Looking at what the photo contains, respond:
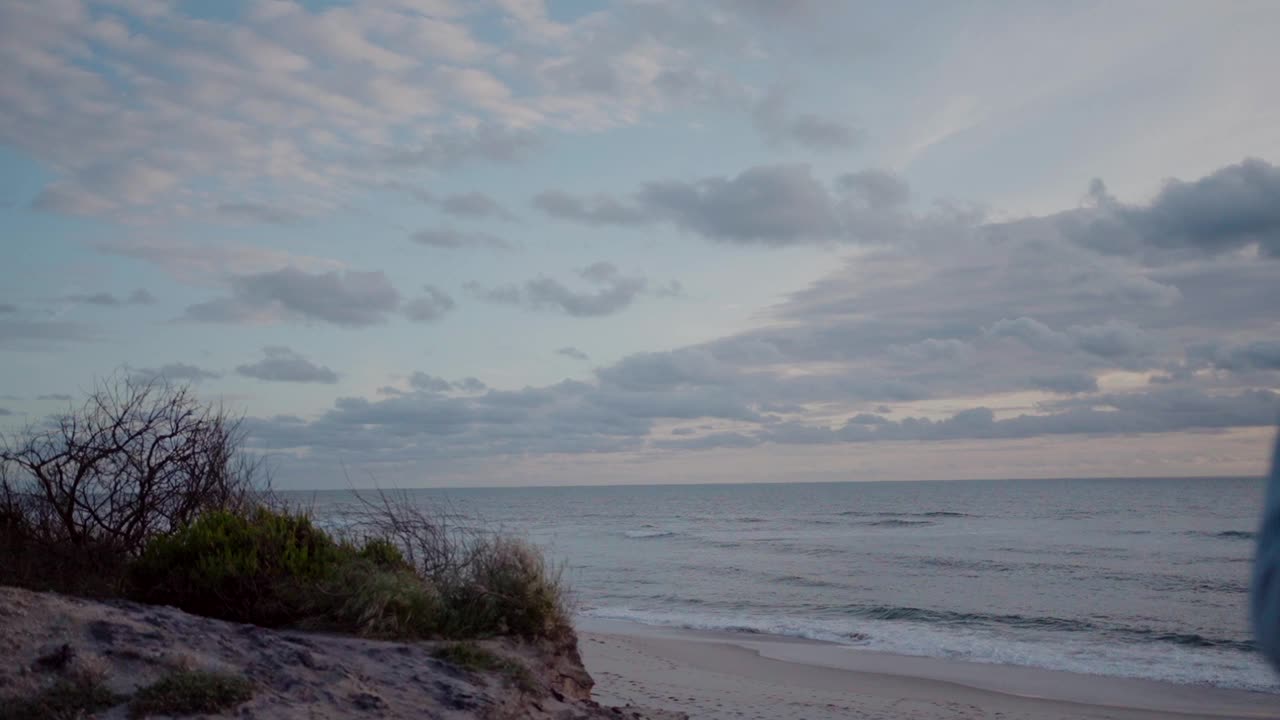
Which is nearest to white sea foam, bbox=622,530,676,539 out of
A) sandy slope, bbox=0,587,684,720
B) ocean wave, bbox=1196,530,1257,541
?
ocean wave, bbox=1196,530,1257,541

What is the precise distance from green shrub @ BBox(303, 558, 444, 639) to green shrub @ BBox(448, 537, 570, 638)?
0.27 metres

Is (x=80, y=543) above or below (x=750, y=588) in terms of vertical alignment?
above

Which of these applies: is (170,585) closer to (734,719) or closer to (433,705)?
(433,705)

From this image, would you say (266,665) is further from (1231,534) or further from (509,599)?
(1231,534)

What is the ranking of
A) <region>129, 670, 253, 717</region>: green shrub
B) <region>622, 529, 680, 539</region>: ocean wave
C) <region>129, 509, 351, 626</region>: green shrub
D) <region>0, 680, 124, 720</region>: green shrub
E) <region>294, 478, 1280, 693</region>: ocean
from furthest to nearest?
1. <region>622, 529, 680, 539</region>: ocean wave
2. <region>294, 478, 1280, 693</region>: ocean
3. <region>129, 509, 351, 626</region>: green shrub
4. <region>129, 670, 253, 717</region>: green shrub
5. <region>0, 680, 124, 720</region>: green shrub

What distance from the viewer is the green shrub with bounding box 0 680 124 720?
227 inches

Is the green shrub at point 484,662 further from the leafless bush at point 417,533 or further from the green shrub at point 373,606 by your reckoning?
→ the leafless bush at point 417,533

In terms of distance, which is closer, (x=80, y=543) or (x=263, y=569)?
(x=263, y=569)

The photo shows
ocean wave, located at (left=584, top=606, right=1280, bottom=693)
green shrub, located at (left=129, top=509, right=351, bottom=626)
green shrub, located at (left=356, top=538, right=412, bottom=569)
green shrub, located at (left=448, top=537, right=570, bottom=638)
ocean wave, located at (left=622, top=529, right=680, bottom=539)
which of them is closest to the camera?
green shrub, located at (left=129, top=509, right=351, bottom=626)

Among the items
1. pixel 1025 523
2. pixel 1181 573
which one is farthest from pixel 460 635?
pixel 1025 523

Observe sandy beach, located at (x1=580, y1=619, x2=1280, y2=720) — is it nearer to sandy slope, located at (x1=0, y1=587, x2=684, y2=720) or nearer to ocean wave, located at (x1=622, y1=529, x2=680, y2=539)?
sandy slope, located at (x1=0, y1=587, x2=684, y2=720)

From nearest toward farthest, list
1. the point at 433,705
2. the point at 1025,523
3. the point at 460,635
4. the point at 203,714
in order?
the point at 203,714, the point at 433,705, the point at 460,635, the point at 1025,523

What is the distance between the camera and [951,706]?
43.6 ft

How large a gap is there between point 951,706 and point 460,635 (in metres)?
7.47
